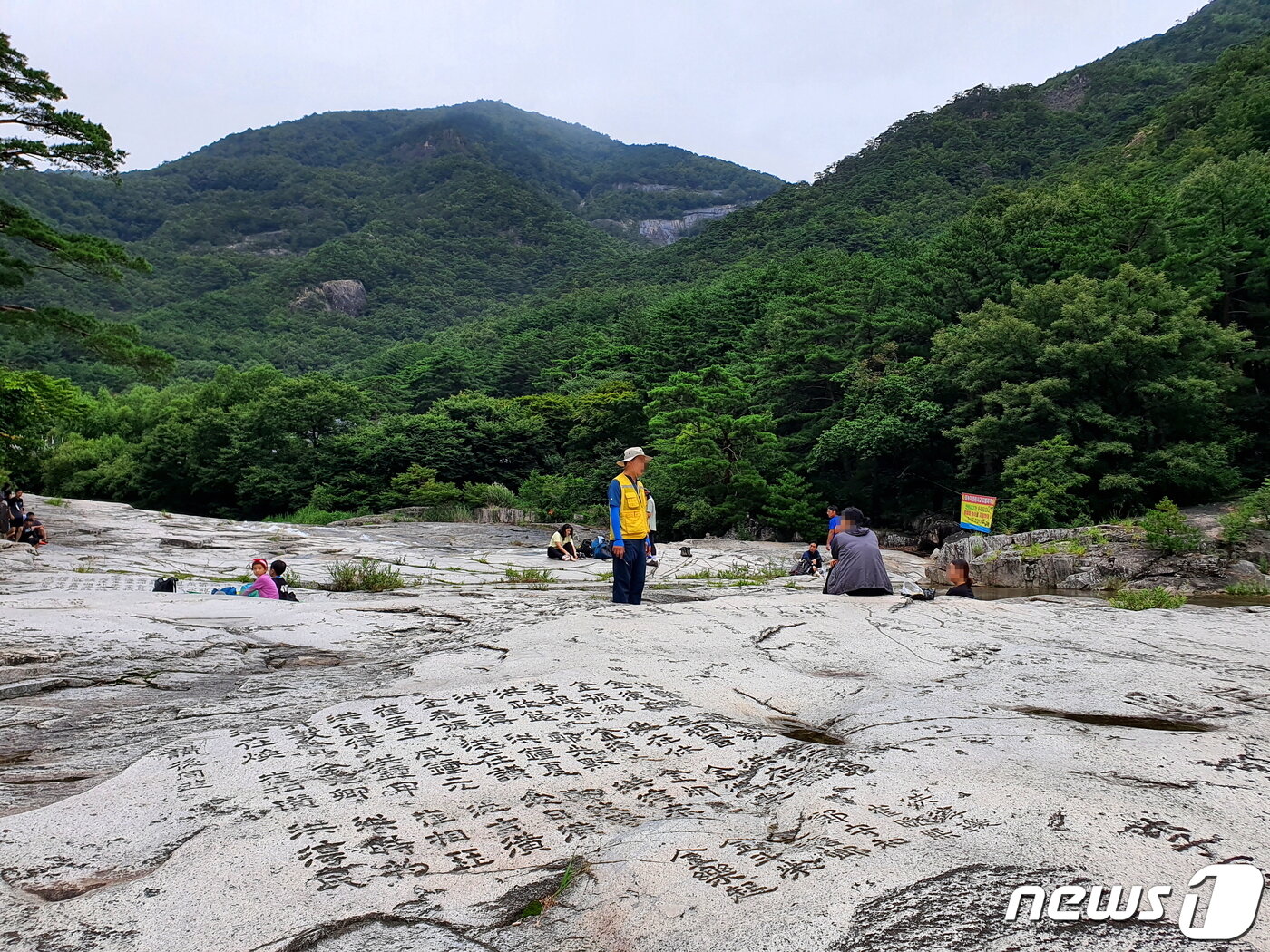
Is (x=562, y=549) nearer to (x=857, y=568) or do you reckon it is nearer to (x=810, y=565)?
(x=810, y=565)

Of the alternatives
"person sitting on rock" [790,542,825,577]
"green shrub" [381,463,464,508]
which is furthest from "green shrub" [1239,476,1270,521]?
"green shrub" [381,463,464,508]

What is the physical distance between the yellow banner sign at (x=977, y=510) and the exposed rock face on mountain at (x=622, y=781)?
37.6 feet

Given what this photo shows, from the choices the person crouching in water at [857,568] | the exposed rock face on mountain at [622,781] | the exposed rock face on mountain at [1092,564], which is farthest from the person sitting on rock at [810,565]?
the exposed rock face on mountain at [622,781]

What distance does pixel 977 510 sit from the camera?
57.3 ft

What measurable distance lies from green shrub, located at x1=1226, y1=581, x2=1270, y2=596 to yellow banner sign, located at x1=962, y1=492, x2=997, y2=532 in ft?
14.8

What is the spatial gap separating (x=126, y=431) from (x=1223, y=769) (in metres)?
63.9

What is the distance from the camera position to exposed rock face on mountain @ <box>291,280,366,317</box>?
87250mm

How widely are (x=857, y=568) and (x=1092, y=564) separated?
12168 mm

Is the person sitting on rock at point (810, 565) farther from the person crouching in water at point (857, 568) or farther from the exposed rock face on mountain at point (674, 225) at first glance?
the exposed rock face on mountain at point (674, 225)

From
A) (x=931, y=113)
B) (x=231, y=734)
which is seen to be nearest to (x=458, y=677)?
(x=231, y=734)

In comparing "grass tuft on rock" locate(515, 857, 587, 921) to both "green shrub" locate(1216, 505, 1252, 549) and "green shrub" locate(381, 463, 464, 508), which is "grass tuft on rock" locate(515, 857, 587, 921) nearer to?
"green shrub" locate(1216, 505, 1252, 549)

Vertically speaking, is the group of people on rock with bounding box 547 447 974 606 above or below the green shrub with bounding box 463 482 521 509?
above

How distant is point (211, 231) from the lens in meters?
117

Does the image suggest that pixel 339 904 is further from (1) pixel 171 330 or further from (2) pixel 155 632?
(1) pixel 171 330
